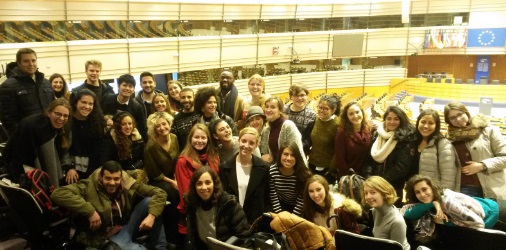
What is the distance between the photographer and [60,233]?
3986 millimetres

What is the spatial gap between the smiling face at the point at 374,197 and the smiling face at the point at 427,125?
44.6 inches

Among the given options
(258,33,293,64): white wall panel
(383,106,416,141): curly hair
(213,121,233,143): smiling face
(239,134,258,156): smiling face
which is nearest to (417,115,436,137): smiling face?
(383,106,416,141): curly hair

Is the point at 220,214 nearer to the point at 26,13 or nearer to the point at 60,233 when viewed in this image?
the point at 60,233

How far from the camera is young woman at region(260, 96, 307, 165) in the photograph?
15.9ft

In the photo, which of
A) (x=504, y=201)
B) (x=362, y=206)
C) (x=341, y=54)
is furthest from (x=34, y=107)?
(x=341, y=54)

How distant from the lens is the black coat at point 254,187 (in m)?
4.18

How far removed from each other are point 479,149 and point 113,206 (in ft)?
12.2

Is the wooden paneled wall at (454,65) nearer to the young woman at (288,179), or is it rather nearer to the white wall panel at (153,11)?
the white wall panel at (153,11)

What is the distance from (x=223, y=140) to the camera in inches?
181

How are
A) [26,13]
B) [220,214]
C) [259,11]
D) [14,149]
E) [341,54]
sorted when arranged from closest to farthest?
[220,214]
[14,149]
[26,13]
[259,11]
[341,54]

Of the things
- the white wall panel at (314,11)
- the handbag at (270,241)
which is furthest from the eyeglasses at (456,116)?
the white wall panel at (314,11)

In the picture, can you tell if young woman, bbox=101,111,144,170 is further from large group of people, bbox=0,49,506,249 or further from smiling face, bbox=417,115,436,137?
smiling face, bbox=417,115,436,137

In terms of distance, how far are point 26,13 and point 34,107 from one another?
702 centimetres

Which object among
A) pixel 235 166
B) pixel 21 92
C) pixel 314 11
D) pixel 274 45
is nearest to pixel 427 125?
pixel 235 166
